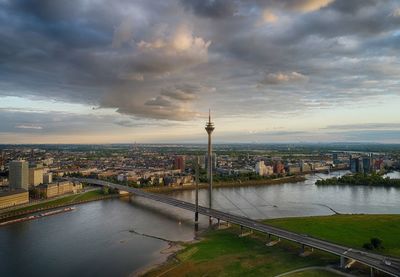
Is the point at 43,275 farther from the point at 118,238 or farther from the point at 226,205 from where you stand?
the point at 226,205

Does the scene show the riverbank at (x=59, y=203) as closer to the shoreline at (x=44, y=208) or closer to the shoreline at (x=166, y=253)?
the shoreline at (x=44, y=208)

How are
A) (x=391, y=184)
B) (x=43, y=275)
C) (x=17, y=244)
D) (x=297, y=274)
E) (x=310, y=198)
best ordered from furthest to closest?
(x=391, y=184) < (x=310, y=198) < (x=17, y=244) < (x=43, y=275) < (x=297, y=274)

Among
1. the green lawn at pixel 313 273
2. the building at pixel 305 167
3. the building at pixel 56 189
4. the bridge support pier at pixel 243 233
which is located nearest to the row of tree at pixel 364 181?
the building at pixel 305 167

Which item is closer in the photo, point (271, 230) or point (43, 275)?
point (43, 275)

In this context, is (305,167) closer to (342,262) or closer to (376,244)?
(376,244)

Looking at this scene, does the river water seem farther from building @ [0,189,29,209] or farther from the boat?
building @ [0,189,29,209]

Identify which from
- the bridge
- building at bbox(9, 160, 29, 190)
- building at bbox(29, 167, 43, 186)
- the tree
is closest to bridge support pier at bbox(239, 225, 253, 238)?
the bridge

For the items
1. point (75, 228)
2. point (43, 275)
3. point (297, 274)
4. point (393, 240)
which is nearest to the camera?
point (297, 274)

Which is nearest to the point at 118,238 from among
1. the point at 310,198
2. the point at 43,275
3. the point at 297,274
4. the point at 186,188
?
the point at 43,275
